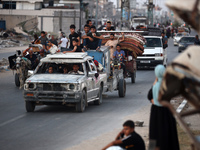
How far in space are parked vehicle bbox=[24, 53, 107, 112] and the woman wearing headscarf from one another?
6365mm

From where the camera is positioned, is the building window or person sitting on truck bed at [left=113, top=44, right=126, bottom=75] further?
the building window

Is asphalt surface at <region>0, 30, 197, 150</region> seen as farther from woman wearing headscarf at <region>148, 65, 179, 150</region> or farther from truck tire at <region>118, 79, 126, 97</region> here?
woman wearing headscarf at <region>148, 65, 179, 150</region>

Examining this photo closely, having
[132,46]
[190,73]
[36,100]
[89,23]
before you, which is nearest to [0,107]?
[36,100]

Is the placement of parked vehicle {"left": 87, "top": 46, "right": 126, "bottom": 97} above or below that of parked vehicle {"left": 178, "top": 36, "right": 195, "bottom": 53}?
above

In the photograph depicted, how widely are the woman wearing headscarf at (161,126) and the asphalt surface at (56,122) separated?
261 centimetres

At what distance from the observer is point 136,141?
752 cm

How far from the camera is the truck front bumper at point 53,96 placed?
48.2ft

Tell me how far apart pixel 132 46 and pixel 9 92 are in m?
5.30

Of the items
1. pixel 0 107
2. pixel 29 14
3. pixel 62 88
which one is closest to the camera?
pixel 62 88

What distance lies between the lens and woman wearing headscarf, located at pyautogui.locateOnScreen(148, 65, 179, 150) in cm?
804

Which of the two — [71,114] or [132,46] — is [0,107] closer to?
[71,114]

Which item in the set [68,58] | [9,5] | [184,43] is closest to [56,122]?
[68,58]

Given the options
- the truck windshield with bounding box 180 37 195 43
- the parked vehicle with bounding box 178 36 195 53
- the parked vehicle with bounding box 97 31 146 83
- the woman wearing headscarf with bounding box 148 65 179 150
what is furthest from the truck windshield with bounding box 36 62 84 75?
the truck windshield with bounding box 180 37 195 43

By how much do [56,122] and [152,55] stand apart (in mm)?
19661
